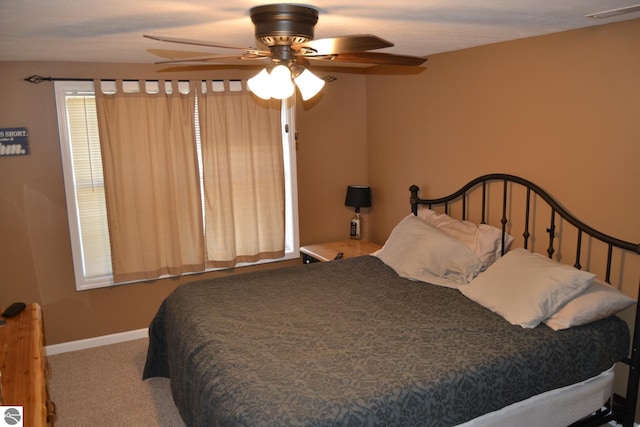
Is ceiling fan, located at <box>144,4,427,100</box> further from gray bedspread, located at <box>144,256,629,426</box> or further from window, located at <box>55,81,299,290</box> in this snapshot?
window, located at <box>55,81,299,290</box>

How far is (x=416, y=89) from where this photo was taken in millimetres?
4105

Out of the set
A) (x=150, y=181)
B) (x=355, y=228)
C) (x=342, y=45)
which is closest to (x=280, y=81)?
(x=342, y=45)

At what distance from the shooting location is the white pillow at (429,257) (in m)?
3.27

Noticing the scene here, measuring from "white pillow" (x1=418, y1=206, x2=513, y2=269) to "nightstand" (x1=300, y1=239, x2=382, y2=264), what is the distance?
32.4 inches

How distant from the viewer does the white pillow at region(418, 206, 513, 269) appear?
10.9 ft

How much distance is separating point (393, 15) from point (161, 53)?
5.62 ft

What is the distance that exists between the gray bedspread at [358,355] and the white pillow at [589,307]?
0.16 ft

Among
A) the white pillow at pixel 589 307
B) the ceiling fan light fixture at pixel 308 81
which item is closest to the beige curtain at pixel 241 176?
the ceiling fan light fixture at pixel 308 81

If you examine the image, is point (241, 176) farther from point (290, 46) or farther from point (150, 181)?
point (290, 46)

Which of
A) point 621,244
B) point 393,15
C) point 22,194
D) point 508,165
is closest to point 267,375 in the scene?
point 393,15

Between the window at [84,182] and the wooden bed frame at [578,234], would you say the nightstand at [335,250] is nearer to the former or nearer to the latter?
the wooden bed frame at [578,234]

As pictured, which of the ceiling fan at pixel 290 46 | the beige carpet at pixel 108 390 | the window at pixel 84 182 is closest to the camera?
the ceiling fan at pixel 290 46

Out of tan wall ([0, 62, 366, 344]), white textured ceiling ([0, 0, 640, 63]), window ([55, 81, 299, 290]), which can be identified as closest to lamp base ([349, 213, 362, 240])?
tan wall ([0, 62, 366, 344])

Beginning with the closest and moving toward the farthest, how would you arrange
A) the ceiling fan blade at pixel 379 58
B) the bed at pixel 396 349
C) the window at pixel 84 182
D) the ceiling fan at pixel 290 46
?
the ceiling fan at pixel 290 46
the bed at pixel 396 349
the ceiling fan blade at pixel 379 58
the window at pixel 84 182
